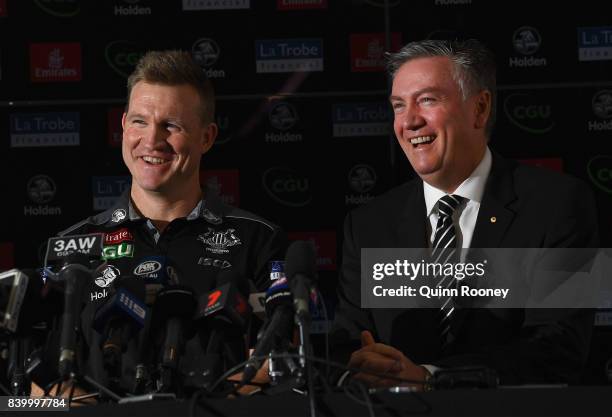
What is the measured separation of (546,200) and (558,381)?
0.49 metres

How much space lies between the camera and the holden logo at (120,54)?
4301 mm

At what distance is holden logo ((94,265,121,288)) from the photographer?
7.73 feet

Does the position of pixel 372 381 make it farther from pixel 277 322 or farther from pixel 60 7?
pixel 60 7

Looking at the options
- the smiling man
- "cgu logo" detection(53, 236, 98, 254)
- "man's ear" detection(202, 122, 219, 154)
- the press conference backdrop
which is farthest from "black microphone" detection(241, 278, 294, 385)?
the press conference backdrop

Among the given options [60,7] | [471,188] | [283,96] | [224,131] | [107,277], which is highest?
[60,7]

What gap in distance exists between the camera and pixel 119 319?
5.36ft

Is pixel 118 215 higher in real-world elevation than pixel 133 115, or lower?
lower

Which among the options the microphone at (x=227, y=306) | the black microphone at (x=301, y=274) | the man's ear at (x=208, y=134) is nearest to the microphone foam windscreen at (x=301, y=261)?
the black microphone at (x=301, y=274)

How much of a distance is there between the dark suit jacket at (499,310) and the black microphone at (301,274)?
65 cm

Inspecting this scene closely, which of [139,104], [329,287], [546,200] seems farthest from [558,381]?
[329,287]

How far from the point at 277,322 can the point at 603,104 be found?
3.08 meters

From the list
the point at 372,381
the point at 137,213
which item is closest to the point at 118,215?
the point at 137,213

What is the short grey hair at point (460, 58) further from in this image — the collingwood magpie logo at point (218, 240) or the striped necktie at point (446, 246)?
the collingwood magpie logo at point (218, 240)

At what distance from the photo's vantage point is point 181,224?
2662 millimetres
